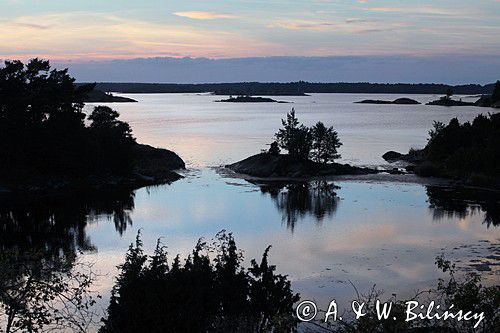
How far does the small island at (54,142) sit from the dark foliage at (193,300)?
3501 cm

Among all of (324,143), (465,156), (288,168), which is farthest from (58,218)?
(465,156)

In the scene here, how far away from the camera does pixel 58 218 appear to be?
3950 cm

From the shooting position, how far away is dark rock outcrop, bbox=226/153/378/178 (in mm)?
58344

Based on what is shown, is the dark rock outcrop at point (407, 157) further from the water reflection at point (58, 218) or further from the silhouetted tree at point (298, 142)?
the water reflection at point (58, 218)

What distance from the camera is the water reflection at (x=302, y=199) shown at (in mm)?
40047

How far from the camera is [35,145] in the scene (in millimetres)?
51688

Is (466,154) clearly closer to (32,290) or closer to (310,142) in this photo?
(310,142)

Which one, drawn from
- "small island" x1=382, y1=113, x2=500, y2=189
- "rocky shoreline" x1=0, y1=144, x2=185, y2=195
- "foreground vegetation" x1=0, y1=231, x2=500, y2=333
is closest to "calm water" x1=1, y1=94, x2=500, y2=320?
"rocky shoreline" x1=0, y1=144, x2=185, y2=195

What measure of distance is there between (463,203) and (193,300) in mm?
32552

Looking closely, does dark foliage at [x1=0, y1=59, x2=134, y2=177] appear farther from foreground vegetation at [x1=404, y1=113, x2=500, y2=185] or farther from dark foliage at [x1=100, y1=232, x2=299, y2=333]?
dark foliage at [x1=100, y1=232, x2=299, y2=333]

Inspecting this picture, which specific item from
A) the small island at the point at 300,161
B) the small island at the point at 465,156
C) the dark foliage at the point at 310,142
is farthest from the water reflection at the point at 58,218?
the small island at the point at 465,156

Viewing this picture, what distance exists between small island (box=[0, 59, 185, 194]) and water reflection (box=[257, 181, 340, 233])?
10236 millimetres

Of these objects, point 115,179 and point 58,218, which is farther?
point 115,179

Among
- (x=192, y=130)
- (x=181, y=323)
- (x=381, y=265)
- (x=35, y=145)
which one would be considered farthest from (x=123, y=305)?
(x=192, y=130)
